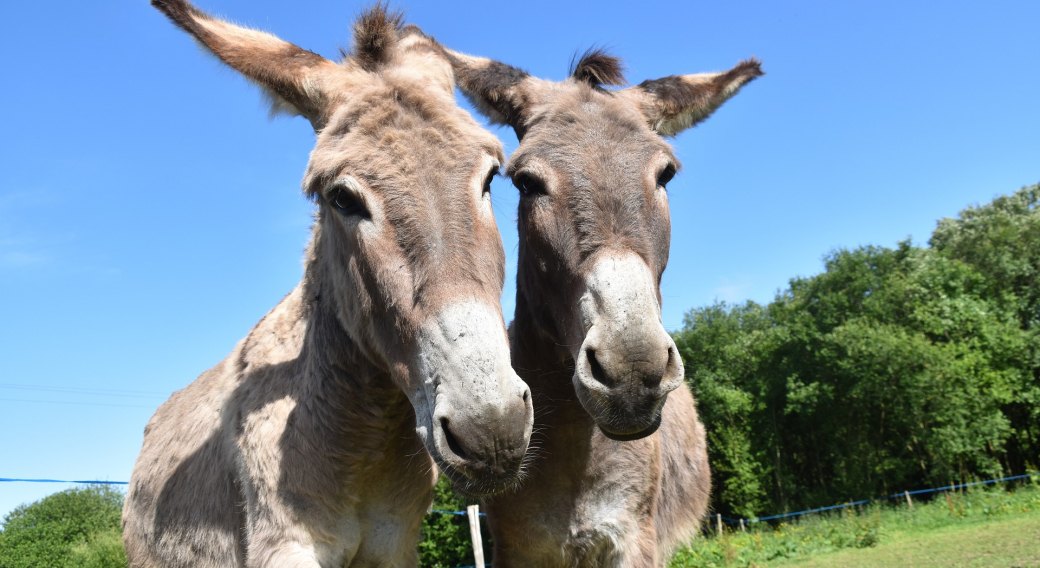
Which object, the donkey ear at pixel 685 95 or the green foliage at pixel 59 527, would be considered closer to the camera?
the donkey ear at pixel 685 95

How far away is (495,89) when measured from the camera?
3934 millimetres

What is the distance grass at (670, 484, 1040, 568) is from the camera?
13234 millimetres

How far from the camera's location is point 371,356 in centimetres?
276

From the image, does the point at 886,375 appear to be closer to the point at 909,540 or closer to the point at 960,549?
the point at 909,540

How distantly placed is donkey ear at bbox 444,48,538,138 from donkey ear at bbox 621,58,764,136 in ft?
2.47

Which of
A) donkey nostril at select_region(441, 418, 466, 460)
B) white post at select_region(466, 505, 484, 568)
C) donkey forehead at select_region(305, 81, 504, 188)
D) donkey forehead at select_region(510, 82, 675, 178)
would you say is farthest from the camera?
white post at select_region(466, 505, 484, 568)

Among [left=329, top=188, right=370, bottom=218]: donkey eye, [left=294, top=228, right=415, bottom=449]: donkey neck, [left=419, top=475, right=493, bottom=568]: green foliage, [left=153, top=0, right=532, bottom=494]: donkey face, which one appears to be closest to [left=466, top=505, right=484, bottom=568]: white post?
[left=294, top=228, right=415, bottom=449]: donkey neck

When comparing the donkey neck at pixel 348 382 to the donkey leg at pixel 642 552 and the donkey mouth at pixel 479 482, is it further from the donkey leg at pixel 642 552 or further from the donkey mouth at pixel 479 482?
the donkey leg at pixel 642 552

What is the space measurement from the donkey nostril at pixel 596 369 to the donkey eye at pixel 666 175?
122cm

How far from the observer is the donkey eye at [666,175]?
3.50 m

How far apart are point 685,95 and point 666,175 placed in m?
1.02

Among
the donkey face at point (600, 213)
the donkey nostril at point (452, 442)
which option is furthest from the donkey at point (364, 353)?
the donkey face at point (600, 213)

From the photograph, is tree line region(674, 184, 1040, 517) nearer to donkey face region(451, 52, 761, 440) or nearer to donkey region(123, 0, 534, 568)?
donkey face region(451, 52, 761, 440)

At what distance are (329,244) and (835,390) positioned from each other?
1576 inches
